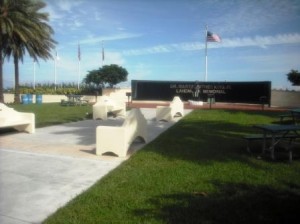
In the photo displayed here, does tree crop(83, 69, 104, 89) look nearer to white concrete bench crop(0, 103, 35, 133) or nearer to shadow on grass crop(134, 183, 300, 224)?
white concrete bench crop(0, 103, 35, 133)

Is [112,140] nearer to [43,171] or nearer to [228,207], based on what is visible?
[43,171]

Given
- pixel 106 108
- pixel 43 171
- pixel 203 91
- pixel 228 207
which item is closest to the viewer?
pixel 228 207

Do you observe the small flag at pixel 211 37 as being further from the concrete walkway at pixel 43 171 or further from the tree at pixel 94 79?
the concrete walkway at pixel 43 171

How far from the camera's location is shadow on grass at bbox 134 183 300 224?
4.11m

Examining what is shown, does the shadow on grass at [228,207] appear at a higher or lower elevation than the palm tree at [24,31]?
lower

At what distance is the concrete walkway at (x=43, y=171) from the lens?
176 inches

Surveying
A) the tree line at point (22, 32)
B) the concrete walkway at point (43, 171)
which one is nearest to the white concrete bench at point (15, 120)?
the concrete walkway at point (43, 171)

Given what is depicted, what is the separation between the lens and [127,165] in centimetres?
662

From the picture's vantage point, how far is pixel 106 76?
37.8 m

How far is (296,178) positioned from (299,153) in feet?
7.37

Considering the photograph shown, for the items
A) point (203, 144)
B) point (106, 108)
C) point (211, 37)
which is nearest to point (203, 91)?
point (211, 37)

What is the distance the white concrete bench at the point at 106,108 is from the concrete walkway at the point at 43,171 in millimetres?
4973

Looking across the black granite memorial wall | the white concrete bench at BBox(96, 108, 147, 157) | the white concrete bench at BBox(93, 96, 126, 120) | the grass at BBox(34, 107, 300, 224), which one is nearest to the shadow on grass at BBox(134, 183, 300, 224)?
the grass at BBox(34, 107, 300, 224)

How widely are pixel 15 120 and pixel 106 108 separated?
5419 mm
